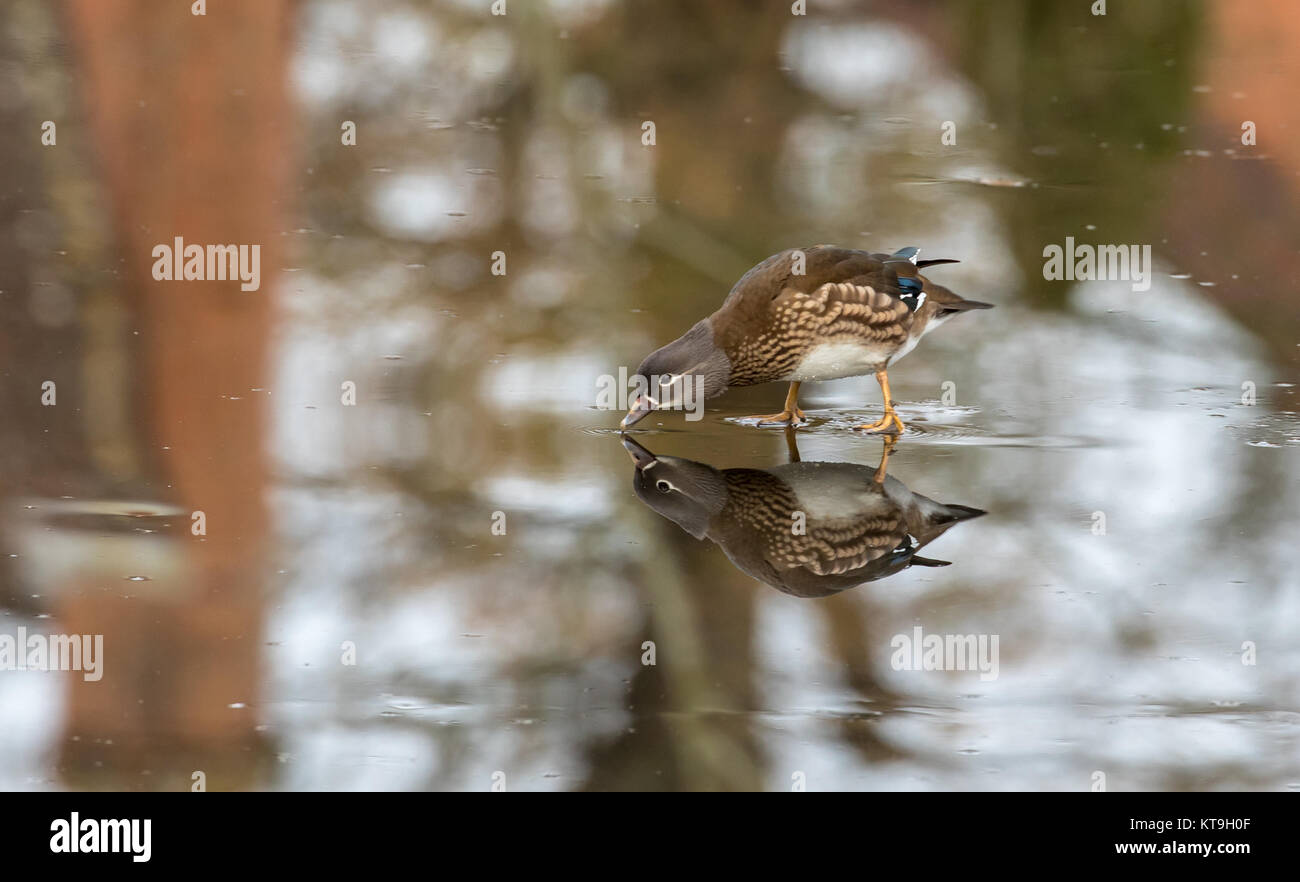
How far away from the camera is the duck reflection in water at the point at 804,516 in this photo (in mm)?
3986

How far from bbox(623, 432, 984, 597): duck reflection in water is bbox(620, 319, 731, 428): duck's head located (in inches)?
9.4

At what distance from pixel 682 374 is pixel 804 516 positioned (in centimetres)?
102

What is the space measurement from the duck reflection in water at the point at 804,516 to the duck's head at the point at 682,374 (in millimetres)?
239

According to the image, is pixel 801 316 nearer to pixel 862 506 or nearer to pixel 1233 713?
pixel 862 506

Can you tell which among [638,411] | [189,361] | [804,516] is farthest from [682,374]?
[189,361]

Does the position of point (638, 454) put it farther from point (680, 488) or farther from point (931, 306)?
point (931, 306)

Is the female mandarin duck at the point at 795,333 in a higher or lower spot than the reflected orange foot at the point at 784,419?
higher

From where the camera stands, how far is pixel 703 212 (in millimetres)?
8078

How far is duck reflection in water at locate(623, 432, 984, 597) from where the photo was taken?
13.1ft

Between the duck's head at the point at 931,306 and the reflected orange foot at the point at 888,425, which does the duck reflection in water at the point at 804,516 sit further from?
the duck's head at the point at 931,306

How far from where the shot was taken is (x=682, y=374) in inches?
203

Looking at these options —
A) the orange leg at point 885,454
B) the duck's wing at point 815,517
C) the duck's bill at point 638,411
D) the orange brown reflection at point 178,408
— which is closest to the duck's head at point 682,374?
the duck's bill at point 638,411

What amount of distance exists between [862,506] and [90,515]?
7.68ft

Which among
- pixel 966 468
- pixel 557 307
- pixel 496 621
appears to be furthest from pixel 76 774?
pixel 557 307
